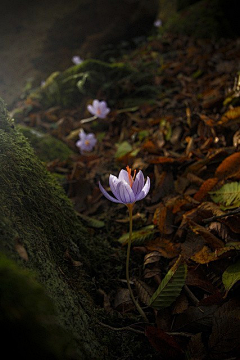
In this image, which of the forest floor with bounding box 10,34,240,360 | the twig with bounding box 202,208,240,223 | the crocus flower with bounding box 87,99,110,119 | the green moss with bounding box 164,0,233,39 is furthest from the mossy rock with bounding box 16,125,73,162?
the green moss with bounding box 164,0,233,39

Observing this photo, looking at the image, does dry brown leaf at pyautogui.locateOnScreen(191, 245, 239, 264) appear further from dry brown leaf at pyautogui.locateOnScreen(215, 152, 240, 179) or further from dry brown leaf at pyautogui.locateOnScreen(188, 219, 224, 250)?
dry brown leaf at pyautogui.locateOnScreen(215, 152, 240, 179)

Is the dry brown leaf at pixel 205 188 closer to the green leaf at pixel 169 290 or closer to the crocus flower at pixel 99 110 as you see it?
the green leaf at pixel 169 290

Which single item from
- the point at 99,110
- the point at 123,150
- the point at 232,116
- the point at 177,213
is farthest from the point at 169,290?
the point at 99,110

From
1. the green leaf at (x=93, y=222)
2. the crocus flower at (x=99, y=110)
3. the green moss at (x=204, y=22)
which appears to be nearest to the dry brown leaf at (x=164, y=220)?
the green leaf at (x=93, y=222)

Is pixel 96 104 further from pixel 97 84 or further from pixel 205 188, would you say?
pixel 205 188

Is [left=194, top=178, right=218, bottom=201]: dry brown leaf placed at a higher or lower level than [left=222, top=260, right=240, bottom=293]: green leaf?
higher
